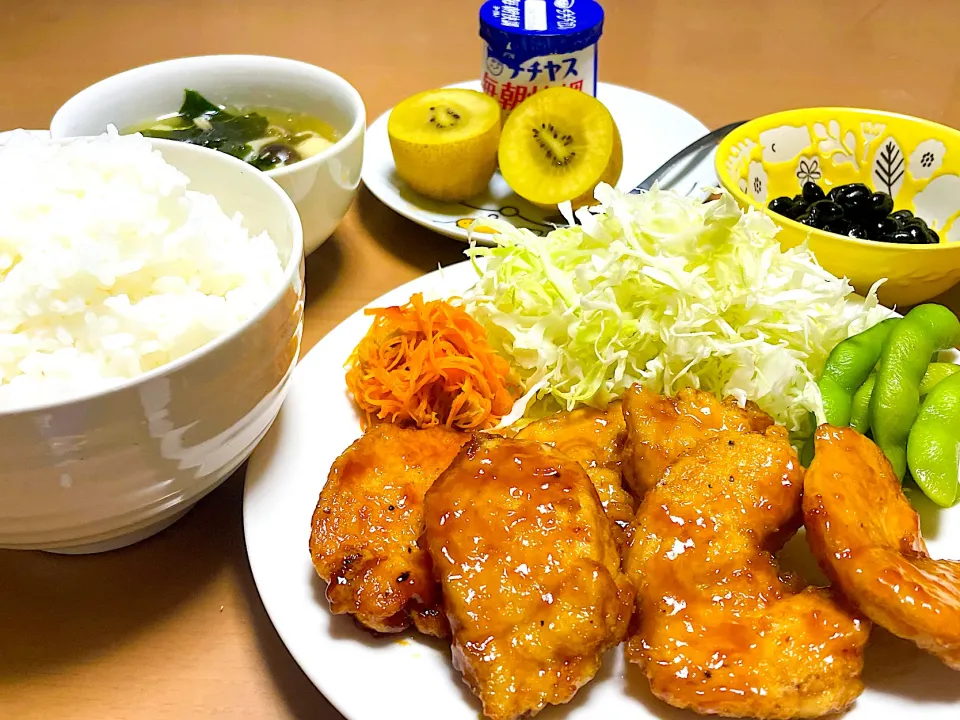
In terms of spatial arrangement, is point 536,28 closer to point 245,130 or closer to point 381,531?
point 245,130

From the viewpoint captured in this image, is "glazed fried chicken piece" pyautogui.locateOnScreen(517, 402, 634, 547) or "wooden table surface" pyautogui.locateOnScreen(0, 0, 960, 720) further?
"glazed fried chicken piece" pyautogui.locateOnScreen(517, 402, 634, 547)

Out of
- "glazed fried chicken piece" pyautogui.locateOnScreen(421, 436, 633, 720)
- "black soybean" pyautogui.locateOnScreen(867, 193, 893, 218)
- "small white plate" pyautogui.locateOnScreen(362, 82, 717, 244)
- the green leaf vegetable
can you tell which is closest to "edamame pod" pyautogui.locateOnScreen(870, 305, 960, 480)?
"black soybean" pyautogui.locateOnScreen(867, 193, 893, 218)

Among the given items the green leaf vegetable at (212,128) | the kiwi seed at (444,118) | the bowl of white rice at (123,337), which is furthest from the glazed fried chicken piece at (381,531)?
the kiwi seed at (444,118)

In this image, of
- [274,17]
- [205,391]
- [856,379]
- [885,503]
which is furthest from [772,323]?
[274,17]

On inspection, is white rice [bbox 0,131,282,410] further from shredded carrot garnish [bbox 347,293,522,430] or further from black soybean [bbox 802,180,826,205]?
black soybean [bbox 802,180,826,205]

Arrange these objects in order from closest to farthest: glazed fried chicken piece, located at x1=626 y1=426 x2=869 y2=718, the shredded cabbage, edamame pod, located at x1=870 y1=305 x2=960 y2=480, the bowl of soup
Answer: glazed fried chicken piece, located at x1=626 y1=426 x2=869 y2=718, edamame pod, located at x1=870 y1=305 x2=960 y2=480, the shredded cabbage, the bowl of soup

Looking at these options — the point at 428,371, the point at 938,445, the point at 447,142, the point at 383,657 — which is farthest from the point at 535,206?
the point at 383,657
